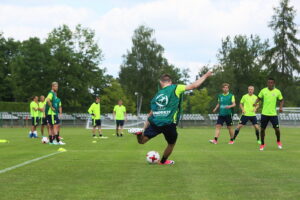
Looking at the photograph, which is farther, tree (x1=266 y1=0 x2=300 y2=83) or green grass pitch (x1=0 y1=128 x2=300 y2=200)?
tree (x1=266 y1=0 x2=300 y2=83)

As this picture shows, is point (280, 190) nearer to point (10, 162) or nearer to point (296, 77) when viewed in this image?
point (10, 162)

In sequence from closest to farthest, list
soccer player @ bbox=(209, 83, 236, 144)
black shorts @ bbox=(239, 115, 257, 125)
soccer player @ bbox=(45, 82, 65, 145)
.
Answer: soccer player @ bbox=(45, 82, 65, 145) < soccer player @ bbox=(209, 83, 236, 144) < black shorts @ bbox=(239, 115, 257, 125)

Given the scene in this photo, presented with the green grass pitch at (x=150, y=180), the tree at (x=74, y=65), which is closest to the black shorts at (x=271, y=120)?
the green grass pitch at (x=150, y=180)

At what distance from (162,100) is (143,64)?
65870 millimetres

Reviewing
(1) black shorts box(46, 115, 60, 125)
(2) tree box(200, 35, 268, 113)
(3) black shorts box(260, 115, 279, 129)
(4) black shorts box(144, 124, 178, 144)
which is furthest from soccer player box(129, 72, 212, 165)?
(2) tree box(200, 35, 268, 113)

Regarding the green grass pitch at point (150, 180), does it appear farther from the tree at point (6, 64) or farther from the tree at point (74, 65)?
the tree at point (6, 64)

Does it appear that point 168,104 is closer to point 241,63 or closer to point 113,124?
point 113,124

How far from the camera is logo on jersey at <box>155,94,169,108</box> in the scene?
8.05 m

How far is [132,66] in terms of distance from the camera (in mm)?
73875

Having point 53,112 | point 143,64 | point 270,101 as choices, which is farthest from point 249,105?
point 143,64

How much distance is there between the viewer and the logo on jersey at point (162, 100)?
8.05 m

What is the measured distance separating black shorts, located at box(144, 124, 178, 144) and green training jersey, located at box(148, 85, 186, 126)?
9cm

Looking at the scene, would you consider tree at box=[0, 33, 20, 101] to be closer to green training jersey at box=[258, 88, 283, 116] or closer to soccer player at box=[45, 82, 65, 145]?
soccer player at box=[45, 82, 65, 145]

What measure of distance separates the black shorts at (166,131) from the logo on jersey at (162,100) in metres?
0.43
